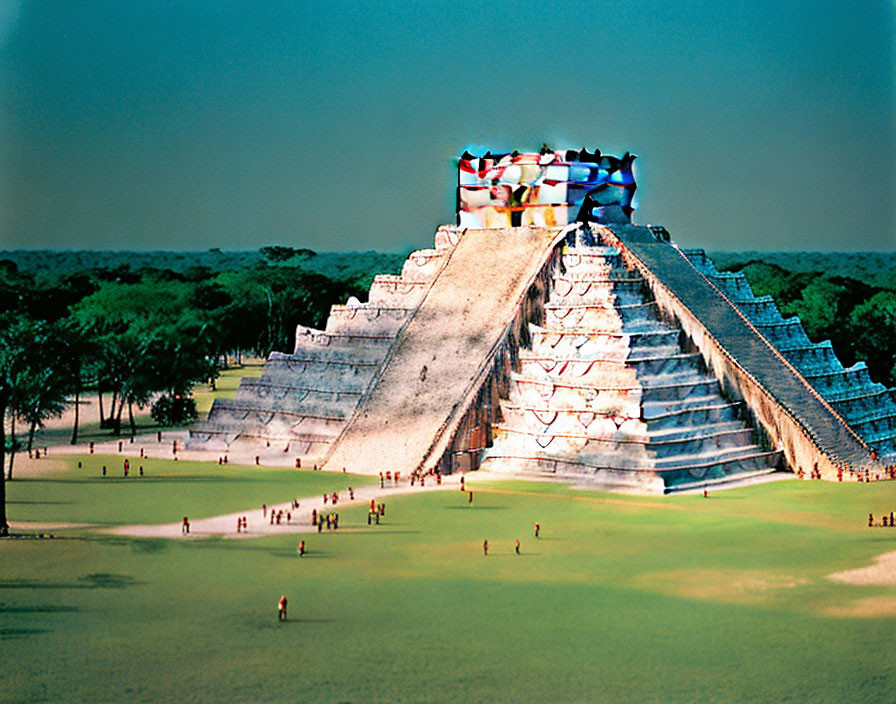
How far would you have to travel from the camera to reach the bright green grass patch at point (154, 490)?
93.8 ft

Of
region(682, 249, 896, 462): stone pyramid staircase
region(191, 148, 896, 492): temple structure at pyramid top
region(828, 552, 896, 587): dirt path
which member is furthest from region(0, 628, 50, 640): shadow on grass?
region(682, 249, 896, 462): stone pyramid staircase

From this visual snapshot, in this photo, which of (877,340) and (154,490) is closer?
(154,490)

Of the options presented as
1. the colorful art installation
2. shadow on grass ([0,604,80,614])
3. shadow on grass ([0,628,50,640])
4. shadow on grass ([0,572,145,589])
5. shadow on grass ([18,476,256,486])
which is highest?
the colorful art installation

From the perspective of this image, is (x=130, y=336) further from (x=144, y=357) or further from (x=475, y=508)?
(x=475, y=508)

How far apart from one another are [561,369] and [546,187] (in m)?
7.71

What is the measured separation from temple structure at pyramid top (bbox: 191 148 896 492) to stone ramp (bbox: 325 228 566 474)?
6cm

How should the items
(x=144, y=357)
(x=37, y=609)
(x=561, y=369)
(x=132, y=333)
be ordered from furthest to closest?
(x=132, y=333) < (x=144, y=357) < (x=561, y=369) < (x=37, y=609)

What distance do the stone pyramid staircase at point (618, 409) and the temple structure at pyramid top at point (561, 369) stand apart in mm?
47

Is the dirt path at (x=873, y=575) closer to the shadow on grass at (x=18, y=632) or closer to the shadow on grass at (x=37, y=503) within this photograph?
the shadow on grass at (x=18, y=632)

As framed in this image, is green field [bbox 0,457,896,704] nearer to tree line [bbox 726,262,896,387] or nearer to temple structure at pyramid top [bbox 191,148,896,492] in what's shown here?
temple structure at pyramid top [bbox 191,148,896,492]

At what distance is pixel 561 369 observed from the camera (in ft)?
111

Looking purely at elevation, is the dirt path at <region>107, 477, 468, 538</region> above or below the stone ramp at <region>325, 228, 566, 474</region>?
below

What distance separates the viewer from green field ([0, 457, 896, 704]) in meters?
17.5

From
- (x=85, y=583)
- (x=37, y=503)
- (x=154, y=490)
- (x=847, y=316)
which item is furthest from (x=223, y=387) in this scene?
(x=85, y=583)
